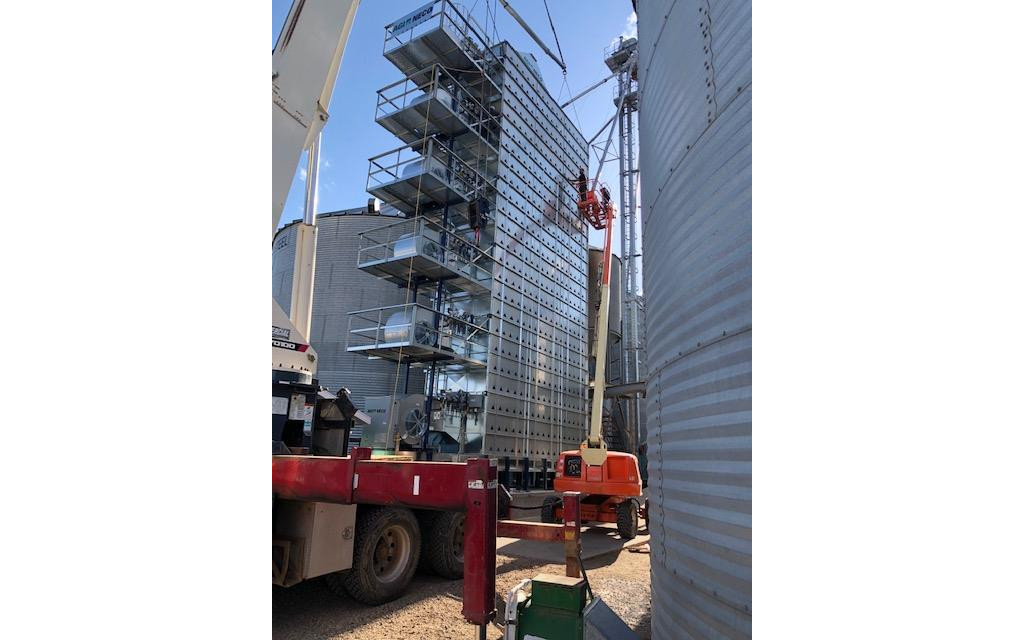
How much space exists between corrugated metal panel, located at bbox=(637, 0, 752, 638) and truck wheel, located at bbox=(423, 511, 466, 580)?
3.68 meters

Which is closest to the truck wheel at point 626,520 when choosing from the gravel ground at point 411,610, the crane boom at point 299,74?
the gravel ground at point 411,610

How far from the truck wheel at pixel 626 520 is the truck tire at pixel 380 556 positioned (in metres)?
4.90

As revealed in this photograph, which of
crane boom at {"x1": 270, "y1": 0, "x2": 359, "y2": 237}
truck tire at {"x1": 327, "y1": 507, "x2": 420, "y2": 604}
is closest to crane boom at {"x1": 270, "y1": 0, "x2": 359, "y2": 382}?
crane boom at {"x1": 270, "y1": 0, "x2": 359, "y2": 237}

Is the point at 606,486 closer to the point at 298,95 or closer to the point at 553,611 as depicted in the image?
the point at 553,611

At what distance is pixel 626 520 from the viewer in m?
10.3

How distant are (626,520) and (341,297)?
47.6 ft

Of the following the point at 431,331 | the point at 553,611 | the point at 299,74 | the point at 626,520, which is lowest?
the point at 626,520

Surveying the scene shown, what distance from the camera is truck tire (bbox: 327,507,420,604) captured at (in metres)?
5.71

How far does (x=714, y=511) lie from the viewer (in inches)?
102

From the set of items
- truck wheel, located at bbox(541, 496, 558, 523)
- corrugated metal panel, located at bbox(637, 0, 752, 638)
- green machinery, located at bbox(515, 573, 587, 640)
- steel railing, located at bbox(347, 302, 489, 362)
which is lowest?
truck wheel, located at bbox(541, 496, 558, 523)

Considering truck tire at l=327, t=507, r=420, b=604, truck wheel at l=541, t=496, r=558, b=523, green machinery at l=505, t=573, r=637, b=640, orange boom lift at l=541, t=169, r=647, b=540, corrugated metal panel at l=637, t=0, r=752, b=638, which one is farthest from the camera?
truck wheel at l=541, t=496, r=558, b=523

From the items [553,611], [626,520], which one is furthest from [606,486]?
[553,611]

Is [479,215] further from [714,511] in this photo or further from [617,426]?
[714,511]

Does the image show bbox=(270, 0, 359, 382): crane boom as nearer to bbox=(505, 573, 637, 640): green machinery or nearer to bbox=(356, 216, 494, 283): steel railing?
bbox=(505, 573, 637, 640): green machinery
